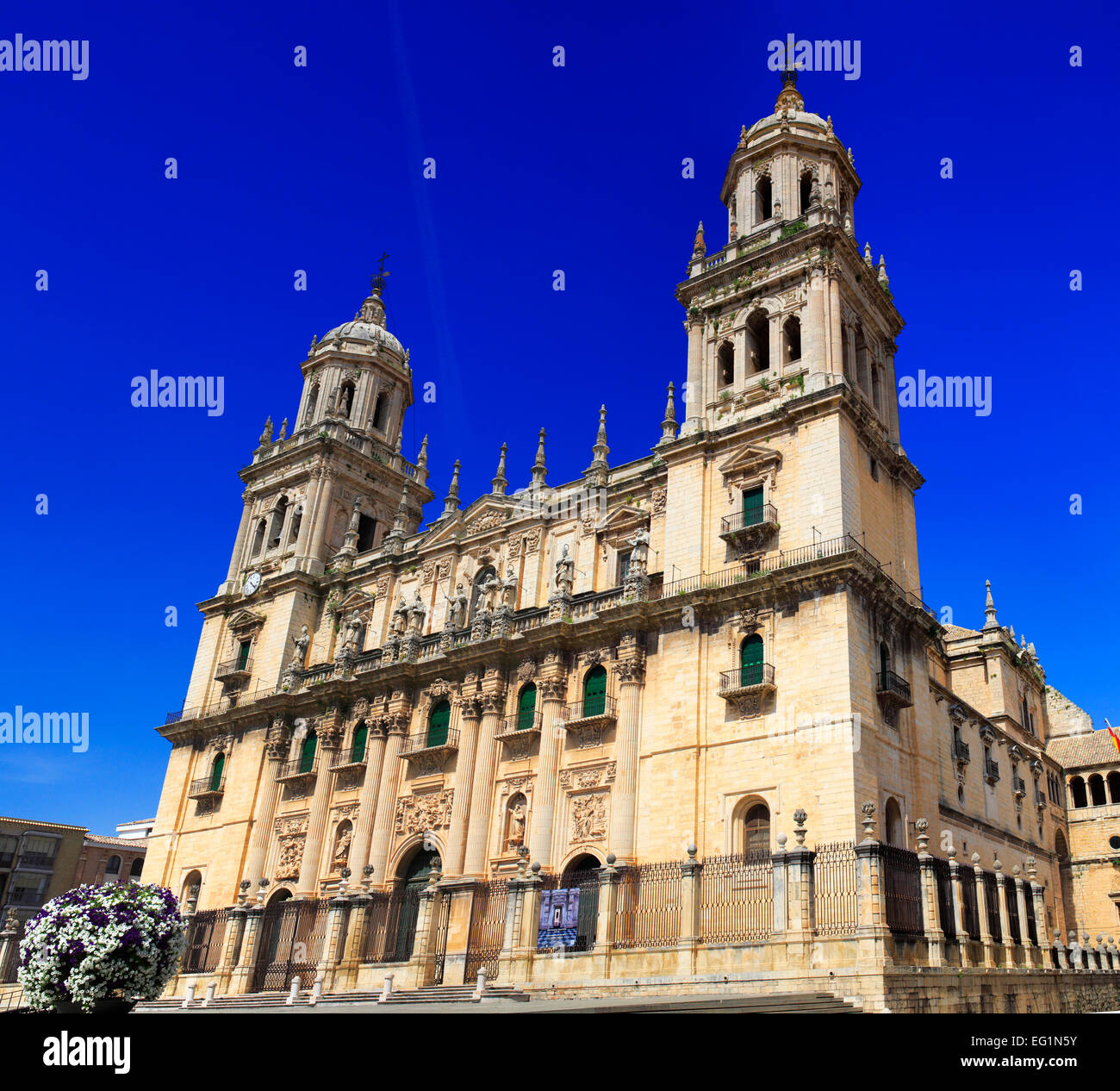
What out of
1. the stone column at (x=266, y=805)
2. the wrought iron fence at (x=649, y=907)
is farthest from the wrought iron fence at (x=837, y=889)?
the stone column at (x=266, y=805)

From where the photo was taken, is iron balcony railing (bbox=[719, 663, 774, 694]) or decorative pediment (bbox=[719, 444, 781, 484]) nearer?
iron balcony railing (bbox=[719, 663, 774, 694])

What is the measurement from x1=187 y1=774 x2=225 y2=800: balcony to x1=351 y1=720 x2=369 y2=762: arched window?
6.98 m

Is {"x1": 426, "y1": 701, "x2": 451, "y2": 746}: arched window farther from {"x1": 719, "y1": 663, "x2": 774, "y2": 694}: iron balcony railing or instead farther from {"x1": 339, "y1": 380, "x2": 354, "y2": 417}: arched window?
{"x1": 339, "y1": 380, "x2": 354, "y2": 417}: arched window

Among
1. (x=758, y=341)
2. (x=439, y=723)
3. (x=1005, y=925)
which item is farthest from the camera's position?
(x=758, y=341)

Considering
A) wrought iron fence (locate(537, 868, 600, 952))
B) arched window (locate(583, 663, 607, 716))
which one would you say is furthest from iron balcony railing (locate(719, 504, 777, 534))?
wrought iron fence (locate(537, 868, 600, 952))

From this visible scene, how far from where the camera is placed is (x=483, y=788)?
3041cm

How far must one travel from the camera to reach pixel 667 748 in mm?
26922

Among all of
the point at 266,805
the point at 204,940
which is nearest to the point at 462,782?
the point at 204,940

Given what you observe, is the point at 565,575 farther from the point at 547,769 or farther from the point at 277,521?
the point at 277,521

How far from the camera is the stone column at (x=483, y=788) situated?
29.2 m

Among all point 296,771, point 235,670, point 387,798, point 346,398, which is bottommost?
point 387,798

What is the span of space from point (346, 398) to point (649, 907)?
104 feet

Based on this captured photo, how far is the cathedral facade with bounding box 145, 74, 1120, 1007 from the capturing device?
2162cm
